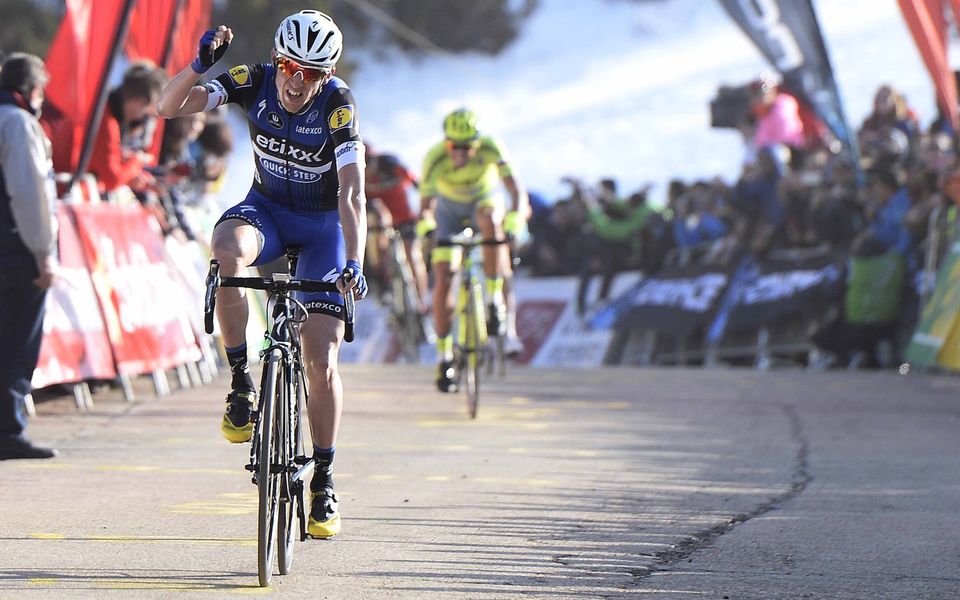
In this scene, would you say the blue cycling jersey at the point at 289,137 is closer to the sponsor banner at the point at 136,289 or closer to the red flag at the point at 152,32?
the sponsor banner at the point at 136,289

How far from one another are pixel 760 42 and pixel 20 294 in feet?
43.9

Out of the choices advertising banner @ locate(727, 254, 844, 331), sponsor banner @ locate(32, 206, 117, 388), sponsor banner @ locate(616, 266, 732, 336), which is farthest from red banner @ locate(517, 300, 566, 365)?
sponsor banner @ locate(32, 206, 117, 388)

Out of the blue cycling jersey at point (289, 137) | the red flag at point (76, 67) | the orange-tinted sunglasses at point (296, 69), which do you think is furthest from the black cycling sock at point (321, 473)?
the red flag at point (76, 67)

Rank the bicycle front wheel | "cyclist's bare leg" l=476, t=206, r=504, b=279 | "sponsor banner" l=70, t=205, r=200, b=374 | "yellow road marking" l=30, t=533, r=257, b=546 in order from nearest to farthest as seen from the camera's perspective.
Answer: "yellow road marking" l=30, t=533, r=257, b=546
the bicycle front wheel
"sponsor banner" l=70, t=205, r=200, b=374
"cyclist's bare leg" l=476, t=206, r=504, b=279

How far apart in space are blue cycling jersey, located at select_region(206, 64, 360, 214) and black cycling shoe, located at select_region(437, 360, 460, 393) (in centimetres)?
613

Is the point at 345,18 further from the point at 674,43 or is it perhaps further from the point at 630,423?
the point at 630,423

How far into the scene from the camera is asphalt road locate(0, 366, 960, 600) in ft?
20.5

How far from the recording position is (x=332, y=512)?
683 cm

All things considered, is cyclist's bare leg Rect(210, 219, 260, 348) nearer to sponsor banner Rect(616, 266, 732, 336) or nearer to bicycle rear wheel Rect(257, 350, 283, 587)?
bicycle rear wheel Rect(257, 350, 283, 587)

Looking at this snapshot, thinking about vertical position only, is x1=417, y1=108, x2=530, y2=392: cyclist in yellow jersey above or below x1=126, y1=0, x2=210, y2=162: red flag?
below

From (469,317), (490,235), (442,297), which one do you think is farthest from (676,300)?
(469,317)

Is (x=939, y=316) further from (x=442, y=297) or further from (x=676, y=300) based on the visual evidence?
(x=442, y=297)

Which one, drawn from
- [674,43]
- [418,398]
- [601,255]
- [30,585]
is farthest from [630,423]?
[674,43]

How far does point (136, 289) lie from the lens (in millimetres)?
13031
